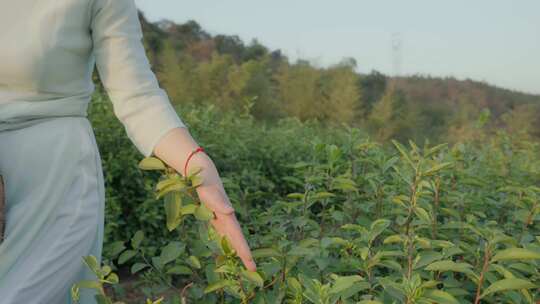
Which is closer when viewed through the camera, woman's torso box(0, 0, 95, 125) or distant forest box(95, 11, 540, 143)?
woman's torso box(0, 0, 95, 125)

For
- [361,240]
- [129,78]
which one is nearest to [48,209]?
[129,78]

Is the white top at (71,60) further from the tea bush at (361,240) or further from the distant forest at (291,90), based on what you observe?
the distant forest at (291,90)

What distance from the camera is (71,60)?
1.35m

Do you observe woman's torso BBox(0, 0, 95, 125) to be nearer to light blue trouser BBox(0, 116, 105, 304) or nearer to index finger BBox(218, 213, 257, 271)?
light blue trouser BBox(0, 116, 105, 304)

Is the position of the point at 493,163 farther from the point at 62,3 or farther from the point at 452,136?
the point at 452,136

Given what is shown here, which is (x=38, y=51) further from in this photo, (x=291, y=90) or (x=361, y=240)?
(x=291, y=90)

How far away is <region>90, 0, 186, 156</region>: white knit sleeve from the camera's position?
51.1 inches

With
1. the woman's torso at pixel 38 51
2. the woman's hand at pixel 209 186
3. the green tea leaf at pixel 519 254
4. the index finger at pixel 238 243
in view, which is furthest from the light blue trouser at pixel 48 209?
the green tea leaf at pixel 519 254

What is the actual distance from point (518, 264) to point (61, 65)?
110cm

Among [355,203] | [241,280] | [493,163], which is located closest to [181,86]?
[493,163]

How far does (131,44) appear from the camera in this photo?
1.32 m

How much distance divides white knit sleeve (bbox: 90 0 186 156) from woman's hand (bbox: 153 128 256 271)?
0.08ft

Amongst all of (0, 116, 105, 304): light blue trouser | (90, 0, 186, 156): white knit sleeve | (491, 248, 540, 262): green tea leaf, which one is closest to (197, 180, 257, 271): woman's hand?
(90, 0, 186, 156): white knit sleeve

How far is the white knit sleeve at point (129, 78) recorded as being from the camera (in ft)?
4.26
